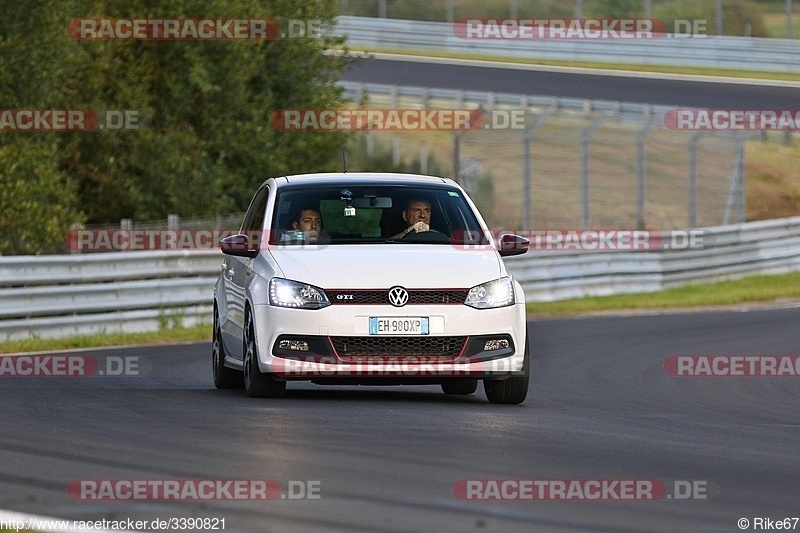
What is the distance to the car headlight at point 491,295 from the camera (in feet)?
35.7

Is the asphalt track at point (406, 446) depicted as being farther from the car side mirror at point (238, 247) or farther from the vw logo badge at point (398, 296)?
Result: the car side mirror at point (238, 247)

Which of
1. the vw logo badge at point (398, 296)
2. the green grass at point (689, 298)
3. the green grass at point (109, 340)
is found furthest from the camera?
the green grass at point (689, 298)

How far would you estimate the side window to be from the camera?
481 inches

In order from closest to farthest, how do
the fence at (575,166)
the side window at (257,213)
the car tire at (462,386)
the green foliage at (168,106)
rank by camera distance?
the side window at (257,213) < the car tire at (462,386) < the green foliage at (168,106) < the fence at (575,166)

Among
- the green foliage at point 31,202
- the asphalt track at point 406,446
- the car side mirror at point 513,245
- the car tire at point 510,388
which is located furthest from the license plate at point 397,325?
the green foliage at point 31,202

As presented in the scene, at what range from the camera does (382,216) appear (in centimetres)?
1172

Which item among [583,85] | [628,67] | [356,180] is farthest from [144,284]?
[628,67]

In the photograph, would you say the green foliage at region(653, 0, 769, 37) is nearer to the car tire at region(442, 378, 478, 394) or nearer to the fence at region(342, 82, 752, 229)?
the fence at region(342, 82, 752, 229)

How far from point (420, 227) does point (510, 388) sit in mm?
1327

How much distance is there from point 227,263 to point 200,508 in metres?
6.27

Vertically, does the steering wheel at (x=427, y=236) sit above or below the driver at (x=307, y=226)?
below

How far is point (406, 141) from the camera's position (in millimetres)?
Result: 45812

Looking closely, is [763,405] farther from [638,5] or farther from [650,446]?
[638,5]

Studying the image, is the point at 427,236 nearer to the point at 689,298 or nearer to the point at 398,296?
the point at 398,296
